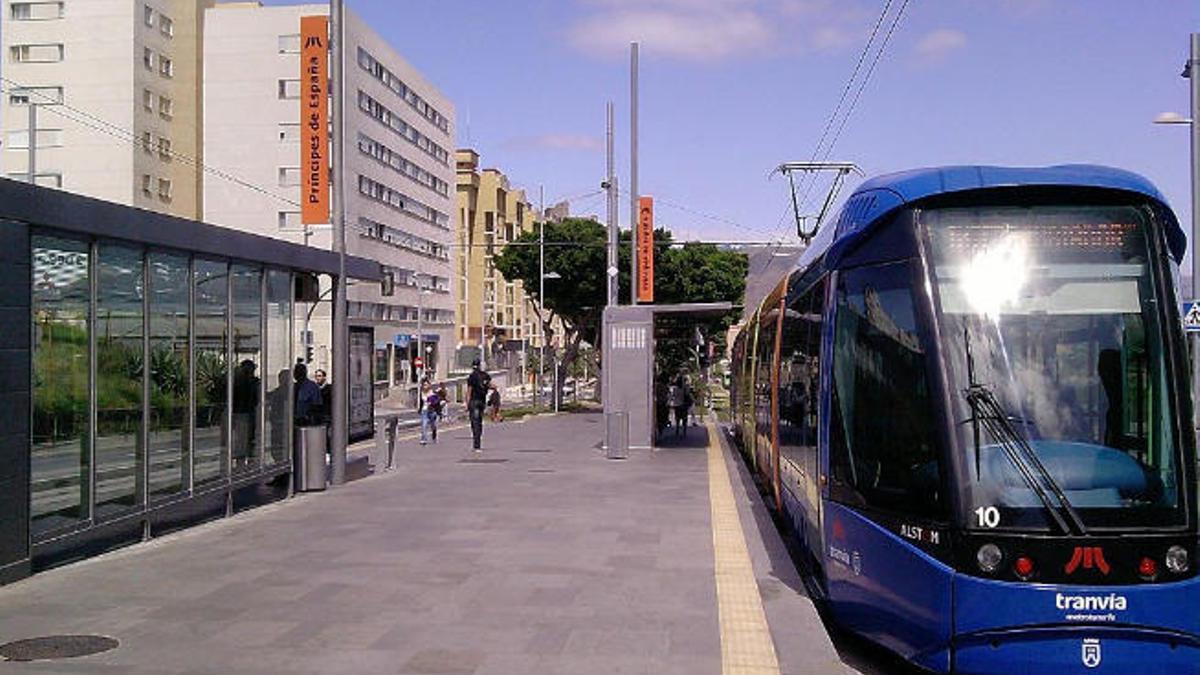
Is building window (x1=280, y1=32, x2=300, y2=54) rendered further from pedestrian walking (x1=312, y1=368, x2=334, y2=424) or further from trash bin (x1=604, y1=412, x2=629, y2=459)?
pedestrian walking (x1=312, y1=368, x2=334, y2=424)

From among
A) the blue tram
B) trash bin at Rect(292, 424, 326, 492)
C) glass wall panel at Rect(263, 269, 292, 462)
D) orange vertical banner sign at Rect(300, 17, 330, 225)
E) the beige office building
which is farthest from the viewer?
the beige office building

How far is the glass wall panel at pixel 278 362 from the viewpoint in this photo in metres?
15.3

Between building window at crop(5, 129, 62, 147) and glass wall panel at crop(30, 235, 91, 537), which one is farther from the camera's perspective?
building window at crop(5, 129, 62, 147)

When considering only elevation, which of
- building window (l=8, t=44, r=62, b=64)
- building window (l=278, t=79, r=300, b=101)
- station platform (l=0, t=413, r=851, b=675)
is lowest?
station platform (l=0, t=413, r=851, b=675)

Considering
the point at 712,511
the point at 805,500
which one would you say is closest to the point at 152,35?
the point at 712,511

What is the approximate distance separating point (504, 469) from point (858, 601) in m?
13.5

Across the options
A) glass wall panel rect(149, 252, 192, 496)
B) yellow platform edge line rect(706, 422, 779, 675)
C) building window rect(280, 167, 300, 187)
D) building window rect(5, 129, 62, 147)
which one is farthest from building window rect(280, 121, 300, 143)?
glass wall panel rect(149, 252, 192, 496)

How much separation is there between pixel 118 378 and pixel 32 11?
52699mm

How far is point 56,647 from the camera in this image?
757cm

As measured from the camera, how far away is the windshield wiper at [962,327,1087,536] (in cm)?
654

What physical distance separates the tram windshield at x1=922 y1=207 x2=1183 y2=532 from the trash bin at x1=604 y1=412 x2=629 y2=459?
16.5 metres

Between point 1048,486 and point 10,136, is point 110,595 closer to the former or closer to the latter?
point 1048,486

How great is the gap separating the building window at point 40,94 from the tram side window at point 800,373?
168ft

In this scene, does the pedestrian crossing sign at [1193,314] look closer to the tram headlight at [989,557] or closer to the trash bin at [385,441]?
the trash bin at [385,441]
